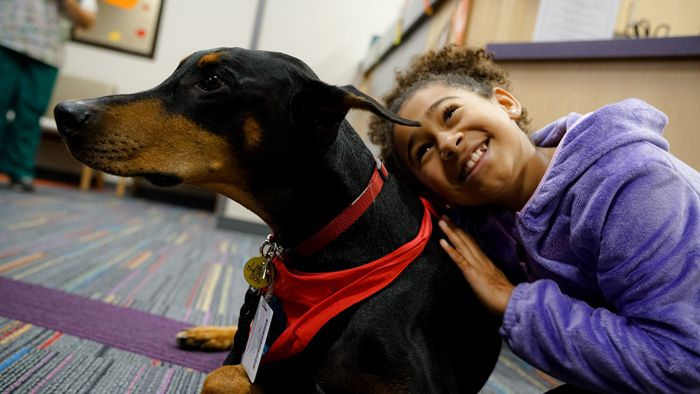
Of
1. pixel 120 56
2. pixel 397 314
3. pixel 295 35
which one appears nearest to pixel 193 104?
pixel 397 314

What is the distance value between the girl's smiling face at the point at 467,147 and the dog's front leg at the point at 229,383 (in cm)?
56

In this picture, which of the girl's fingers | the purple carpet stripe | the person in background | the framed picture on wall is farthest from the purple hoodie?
the framed picture on wall

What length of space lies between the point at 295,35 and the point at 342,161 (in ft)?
9.15

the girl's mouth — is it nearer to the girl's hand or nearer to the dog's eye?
the girl's hand

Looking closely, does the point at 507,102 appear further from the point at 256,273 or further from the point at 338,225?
the point at 256,273

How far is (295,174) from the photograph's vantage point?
0.96 m

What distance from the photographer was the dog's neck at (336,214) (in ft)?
3.14

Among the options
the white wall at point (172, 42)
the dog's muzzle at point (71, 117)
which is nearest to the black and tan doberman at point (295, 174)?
the dog's muzzle at point (71, 117)

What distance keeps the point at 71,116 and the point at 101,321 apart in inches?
29.0

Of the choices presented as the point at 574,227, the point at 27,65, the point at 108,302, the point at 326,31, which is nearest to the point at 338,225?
the point at 574,227

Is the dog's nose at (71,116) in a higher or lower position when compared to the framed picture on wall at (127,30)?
lower

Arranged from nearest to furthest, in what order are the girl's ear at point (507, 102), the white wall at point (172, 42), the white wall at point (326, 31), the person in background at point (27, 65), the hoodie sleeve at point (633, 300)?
the hoodie sleeve at point (633, 300) < the girl's ear at point (507, 102) < the person in background at point (27, 65) < the white wall at point (326, 31) < the white wall at point (172, 42)

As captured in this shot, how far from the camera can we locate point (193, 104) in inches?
36.8

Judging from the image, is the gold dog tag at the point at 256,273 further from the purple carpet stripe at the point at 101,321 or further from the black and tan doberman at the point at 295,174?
the purple carpet stripe at the point at 101,321
